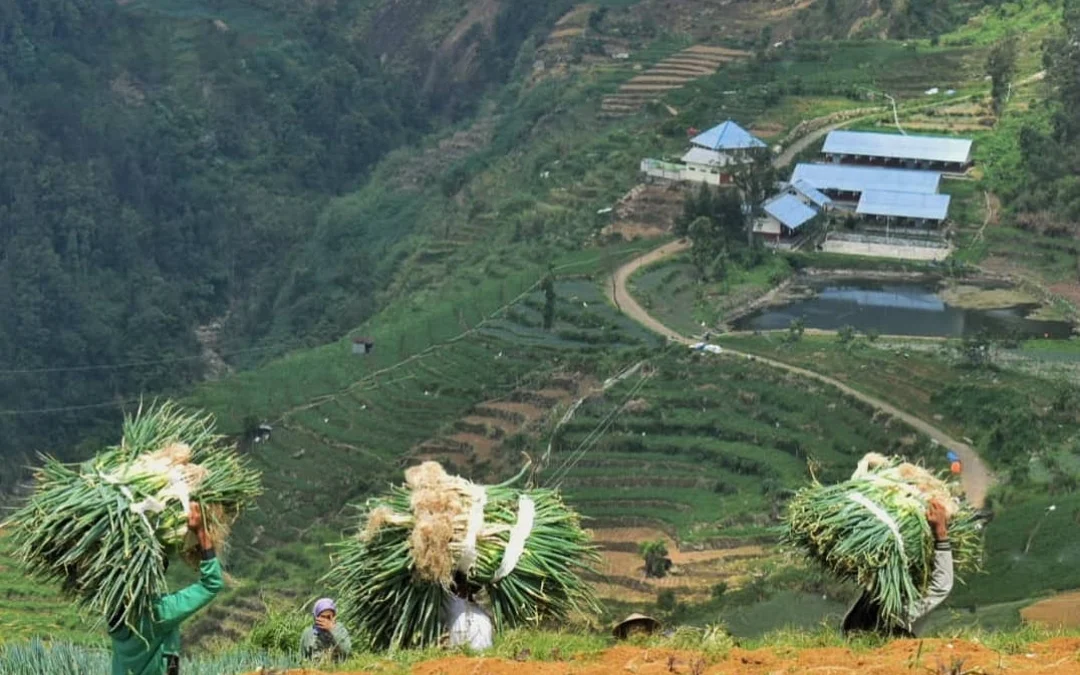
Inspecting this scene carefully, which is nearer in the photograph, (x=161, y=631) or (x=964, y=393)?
(x=161, y=631)

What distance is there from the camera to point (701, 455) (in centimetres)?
3312

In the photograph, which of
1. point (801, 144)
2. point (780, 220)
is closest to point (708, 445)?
point (780, 220)

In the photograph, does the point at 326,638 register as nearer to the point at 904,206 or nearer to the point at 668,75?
the point at 904,206

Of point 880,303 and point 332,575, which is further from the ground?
point 332,575

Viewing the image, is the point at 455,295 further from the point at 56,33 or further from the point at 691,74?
the point at 56,33

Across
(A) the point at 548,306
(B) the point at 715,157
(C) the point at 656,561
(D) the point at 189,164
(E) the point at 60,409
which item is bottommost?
(D) the point at 189,164

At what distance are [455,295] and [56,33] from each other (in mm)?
36892

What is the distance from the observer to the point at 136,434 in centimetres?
916

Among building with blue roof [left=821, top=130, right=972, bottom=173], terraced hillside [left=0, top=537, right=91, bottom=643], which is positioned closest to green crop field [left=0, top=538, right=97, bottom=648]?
terraced hillside [left=0, top=537, right=91, bottom=643]

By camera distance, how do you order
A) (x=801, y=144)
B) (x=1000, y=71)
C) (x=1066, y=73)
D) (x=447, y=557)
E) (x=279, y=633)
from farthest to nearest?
(x=801, y=144), (x=1000, y=71), (x=1066, y=73), (x=279, y=633), (x=447, y=557)

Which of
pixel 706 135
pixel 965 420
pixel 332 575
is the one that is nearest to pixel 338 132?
pixel 706 135

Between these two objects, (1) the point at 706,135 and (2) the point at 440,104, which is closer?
(1) the point at 706,135

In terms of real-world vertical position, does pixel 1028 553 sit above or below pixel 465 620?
below

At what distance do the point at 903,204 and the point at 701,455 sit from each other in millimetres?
15375
